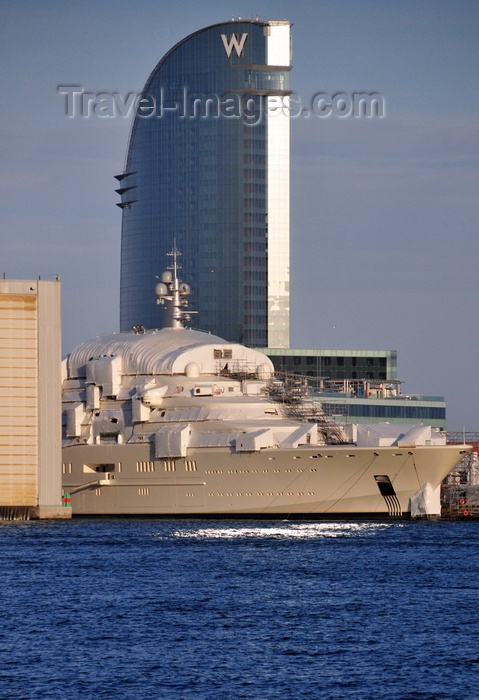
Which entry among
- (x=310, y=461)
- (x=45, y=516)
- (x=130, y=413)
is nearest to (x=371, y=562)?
(x=310, y=461)

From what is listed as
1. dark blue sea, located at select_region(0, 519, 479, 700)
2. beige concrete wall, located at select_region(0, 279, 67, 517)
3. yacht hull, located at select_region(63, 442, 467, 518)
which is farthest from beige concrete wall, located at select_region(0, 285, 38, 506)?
yacht hull, located at select_region(63, 442, 467, 518)

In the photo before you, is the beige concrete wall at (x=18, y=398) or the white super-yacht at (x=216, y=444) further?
the white super-yacht at (x=216, y=444)

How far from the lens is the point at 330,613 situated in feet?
181

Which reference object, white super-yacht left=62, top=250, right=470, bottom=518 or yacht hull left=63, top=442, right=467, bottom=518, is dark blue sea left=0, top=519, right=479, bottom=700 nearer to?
yacht hull left=63, top=442, right=467, bottom=518

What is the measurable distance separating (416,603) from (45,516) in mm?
41272

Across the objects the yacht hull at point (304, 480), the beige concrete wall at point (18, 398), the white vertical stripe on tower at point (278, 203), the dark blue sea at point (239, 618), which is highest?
the white vertical stripe on tower at point (278, 203)

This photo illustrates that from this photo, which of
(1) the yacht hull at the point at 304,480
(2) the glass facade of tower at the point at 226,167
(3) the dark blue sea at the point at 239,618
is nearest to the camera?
(3) the dark blue sea at the point at 239,618

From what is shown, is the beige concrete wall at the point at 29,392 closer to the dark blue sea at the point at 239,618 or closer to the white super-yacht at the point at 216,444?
the white super-yacht at the point at 216,444

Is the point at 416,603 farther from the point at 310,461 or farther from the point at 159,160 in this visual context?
the point at 159,160

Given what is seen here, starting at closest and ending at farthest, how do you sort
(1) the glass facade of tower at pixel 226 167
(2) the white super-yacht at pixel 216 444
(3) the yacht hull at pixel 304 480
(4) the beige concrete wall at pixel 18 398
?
(4) the beige concrete wall at pixel 18 398 < (3) the yacht hull at pixel 304 480 < (2) the white super-yacht at pixel 216 444 < (1) the glass facade of tower at pixel 226 167

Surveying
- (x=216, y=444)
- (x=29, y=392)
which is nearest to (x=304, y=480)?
Result: (x=216, y=444)

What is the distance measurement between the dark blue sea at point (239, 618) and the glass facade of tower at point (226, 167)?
116166 millimetres

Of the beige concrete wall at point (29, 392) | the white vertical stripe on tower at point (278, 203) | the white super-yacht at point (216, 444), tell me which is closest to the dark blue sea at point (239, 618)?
the beige concrete wall at point (29, 392)

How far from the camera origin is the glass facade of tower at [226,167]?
195 meters
